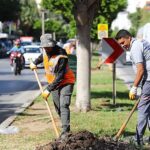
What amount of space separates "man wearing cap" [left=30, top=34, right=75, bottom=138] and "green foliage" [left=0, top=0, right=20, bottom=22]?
64730mm

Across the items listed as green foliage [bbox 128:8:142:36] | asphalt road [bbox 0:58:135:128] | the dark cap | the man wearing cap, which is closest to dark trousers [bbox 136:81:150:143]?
the man wearing cap

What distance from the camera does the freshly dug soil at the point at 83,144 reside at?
725 centimetres

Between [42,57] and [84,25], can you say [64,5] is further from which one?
[42,57]

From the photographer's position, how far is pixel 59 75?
9141 millimetres

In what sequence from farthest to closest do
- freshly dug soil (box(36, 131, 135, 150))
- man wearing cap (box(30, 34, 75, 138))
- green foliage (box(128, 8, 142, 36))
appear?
green foliage (box(128, 8, 142, 36)) → man wearing cap (box(30, 34, 75, 138)) → freshly dug soil (box(36, 131, 135, 150))

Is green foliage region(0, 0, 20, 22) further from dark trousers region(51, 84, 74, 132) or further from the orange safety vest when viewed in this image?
dark trousers region(51, 84, 74, 132)

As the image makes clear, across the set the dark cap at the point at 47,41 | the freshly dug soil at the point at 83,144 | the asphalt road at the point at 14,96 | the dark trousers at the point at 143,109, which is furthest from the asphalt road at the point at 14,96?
the freshly dug soil at the point at 83,144

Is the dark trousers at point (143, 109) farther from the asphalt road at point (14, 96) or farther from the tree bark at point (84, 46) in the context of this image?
the tree bark at point (84, 46)

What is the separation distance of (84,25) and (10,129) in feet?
12.6

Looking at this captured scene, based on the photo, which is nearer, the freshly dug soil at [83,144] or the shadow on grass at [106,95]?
the freshly dug soil at [83,144]

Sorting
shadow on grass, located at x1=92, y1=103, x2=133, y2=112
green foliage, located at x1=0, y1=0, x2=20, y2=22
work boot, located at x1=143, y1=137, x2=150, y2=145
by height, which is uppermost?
green foliage, located at x1=0, y1=0, x2=20, y2=22

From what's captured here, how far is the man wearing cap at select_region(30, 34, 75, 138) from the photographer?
9.09m

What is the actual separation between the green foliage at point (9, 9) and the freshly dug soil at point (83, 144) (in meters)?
66.7

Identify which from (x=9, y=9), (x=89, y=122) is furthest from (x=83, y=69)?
(x=9, y=9)
